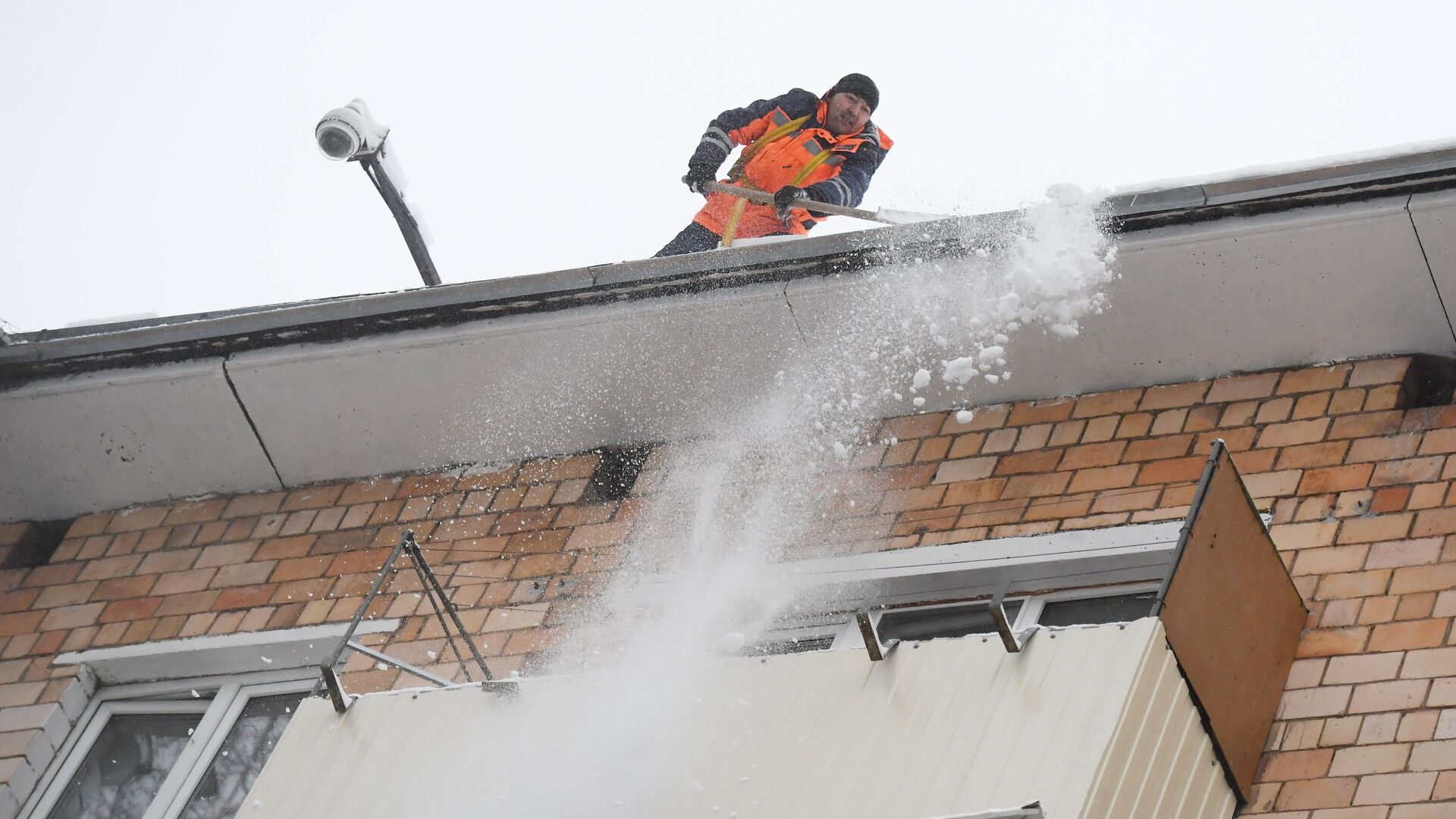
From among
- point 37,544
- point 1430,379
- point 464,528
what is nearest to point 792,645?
point 464,528

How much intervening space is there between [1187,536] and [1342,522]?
0.96 metres

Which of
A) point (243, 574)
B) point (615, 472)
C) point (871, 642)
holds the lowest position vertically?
point (871, 642)


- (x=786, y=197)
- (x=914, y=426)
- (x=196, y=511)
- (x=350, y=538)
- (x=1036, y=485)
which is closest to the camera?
(x=1036, y=485)

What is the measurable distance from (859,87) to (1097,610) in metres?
3.41

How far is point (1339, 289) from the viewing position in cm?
543

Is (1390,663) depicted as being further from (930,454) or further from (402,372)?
(402,372)

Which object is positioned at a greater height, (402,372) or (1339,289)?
(1339,289)

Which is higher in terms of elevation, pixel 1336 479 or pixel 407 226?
pixel 407 226

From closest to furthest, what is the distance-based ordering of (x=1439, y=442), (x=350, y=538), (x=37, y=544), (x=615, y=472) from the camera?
(x=1439, y=442) → (x=615, y=472) → (x=350, y=538) → (x=37, y=544)

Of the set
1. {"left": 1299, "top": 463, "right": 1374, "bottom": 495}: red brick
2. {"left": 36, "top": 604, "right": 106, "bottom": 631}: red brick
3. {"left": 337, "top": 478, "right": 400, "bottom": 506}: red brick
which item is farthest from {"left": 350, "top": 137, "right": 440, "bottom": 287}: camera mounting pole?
{"left": 1299, "top": 463, "right": 1374, "bottom": 495}: red brick

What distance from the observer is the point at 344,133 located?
23.1 ft

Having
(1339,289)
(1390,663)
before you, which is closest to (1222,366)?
(1339,289)

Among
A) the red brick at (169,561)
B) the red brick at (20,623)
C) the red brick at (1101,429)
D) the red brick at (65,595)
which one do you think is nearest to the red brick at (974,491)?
the red brick at (1101,429)

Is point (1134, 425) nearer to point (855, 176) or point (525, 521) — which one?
point (525, 521)
